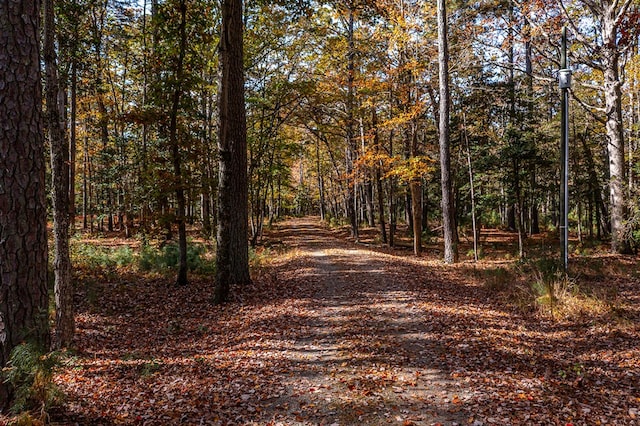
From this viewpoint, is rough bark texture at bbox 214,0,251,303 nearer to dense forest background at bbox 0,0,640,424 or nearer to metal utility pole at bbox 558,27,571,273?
dense forest background at bbox 0,0,640,424

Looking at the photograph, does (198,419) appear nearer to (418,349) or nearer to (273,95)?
(418,349)

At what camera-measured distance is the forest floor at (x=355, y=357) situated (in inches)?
167

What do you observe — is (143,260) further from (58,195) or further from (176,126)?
(58,195)

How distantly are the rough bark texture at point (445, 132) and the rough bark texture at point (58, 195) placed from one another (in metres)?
11.2

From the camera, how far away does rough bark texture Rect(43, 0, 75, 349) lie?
19.0ft

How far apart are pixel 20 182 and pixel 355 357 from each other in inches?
179

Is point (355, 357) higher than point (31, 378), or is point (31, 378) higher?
point (31, 378)

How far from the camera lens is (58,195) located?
19.7 ft

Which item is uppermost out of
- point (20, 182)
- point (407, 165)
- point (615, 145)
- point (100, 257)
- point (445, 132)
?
point (445, 132)

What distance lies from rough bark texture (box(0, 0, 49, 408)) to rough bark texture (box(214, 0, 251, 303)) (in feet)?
16.0

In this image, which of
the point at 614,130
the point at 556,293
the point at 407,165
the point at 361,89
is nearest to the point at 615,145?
the point at 614,130

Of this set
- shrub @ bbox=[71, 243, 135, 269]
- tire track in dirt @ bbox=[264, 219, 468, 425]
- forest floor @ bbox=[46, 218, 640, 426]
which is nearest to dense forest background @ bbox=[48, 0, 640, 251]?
shrub @ bbox=[71, 243, 135, 269]

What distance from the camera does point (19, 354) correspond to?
3455mm

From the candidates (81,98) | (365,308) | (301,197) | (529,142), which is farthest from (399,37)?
(301,197)
